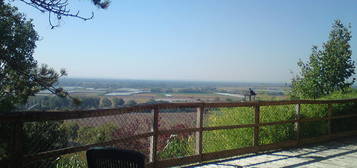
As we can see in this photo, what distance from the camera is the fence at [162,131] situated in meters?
4.03

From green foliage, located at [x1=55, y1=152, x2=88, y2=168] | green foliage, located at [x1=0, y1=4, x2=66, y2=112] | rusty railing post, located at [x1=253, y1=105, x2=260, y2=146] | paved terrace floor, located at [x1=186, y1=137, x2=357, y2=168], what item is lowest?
paved terrace floor, located at [x1=186, y1=137, x2=357, y2=168]

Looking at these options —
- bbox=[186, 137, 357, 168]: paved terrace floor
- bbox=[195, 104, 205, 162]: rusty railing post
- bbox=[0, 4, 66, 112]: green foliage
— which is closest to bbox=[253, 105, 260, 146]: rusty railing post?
bbox=[186, 137, 357, 168]: paved terrace floor

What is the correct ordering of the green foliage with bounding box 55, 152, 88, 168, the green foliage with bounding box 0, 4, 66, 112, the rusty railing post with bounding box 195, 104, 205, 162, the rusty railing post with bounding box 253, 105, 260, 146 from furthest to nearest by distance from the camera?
the rusty railing post with bounding box 253, 105, 260, 146, the rusty railing post with bounding box 195, 104, 205, 162, the green foliage with bounding box 55, 152, 88, 168, the green foliage with bounding box 0, 4, 66, 112

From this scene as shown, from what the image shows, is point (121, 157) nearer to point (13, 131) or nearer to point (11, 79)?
point (13, 131)

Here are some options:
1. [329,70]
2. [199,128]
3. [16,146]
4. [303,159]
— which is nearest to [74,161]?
[16,146]

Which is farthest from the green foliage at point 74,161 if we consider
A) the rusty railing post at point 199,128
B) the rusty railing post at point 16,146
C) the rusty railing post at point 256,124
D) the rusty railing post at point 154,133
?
the rusty railing post at point 256,124

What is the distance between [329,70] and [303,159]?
810 cm

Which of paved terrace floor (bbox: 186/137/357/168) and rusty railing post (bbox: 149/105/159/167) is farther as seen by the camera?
paved terrace floor (bbox: 186/137/357/168)

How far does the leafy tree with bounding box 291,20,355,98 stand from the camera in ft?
43.7

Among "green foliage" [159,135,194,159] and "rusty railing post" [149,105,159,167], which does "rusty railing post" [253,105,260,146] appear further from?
"rusty railing post" [149,105,159,167]

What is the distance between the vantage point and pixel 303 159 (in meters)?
6.61

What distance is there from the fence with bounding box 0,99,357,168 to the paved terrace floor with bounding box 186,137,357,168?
0.85 feet

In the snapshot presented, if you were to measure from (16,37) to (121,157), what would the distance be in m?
5.36

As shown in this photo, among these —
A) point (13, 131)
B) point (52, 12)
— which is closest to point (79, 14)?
point (52, 12)
